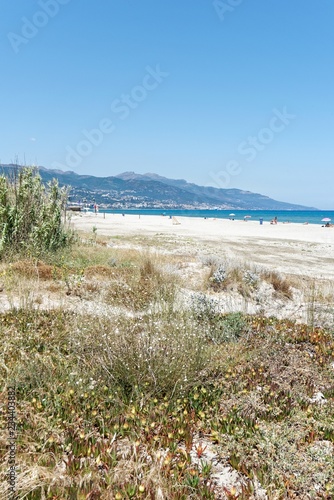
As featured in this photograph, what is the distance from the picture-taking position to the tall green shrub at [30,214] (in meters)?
10.3

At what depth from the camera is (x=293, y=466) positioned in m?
2.68

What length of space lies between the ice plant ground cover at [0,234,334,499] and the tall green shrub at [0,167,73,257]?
16.3 ft

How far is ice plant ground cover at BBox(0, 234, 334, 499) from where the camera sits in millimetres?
2537

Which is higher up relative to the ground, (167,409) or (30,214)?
(30,214)

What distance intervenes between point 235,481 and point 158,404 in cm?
113

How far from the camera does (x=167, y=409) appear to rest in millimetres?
3465

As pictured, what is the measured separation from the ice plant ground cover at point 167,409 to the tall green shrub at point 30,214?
497 cm

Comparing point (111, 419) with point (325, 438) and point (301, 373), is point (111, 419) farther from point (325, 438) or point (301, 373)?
point (301, 373)

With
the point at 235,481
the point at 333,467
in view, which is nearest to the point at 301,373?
the point at 333,467

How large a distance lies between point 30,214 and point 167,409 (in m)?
8.98

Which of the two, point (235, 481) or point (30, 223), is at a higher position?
point (30, 223)

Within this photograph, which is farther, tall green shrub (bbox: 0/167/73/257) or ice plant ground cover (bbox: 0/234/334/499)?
tall green shrub (bbox: 0/167/73/257)

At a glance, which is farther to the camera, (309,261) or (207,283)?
(309,261)

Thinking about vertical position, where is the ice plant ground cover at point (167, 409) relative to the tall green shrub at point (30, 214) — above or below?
below
